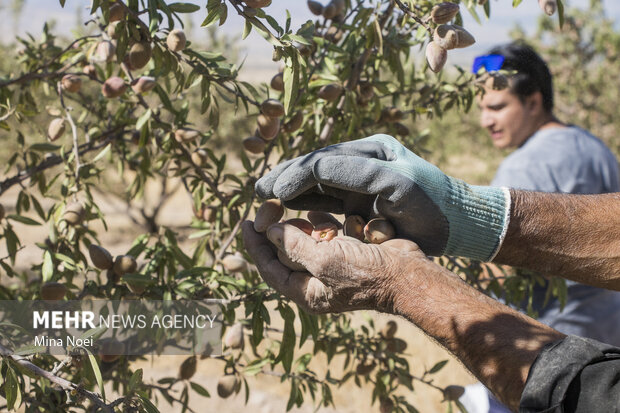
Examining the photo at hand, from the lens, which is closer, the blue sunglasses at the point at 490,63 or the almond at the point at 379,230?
the almond at the point at 379,230

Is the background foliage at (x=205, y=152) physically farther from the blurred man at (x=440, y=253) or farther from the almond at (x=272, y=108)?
the blurred man at (x=440, y=253)

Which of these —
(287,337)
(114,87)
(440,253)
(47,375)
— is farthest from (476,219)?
(114,87)

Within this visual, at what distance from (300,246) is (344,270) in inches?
4.2

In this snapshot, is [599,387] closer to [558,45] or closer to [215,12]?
[215,12]

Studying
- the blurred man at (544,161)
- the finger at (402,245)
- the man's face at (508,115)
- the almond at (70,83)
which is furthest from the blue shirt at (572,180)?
the almond at (70,83)

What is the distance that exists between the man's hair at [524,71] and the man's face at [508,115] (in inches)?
1.6

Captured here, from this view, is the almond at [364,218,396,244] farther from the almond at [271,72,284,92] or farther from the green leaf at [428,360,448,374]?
the green leaf at [428,360,448,374]

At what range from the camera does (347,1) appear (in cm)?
211

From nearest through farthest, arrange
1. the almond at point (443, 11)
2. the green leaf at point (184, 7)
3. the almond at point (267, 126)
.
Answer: the almond at point (443, 11)
the green leaf at point (184, 7)
the almond at point (267, 126)

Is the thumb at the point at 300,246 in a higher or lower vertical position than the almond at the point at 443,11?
lower

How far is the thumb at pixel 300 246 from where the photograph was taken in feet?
4.21

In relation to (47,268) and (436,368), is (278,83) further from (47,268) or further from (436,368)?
(436,368)

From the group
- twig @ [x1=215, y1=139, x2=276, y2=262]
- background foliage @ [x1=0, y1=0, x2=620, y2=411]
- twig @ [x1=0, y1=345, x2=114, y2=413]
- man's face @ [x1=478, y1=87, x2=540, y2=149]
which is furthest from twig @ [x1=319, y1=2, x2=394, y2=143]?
twig @ [x1=0, y1=345, x2=114, y2=413]

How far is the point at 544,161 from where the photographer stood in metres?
2.62
